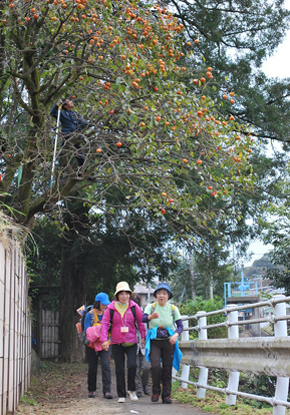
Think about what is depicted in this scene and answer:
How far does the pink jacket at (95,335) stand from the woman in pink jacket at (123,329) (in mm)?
436

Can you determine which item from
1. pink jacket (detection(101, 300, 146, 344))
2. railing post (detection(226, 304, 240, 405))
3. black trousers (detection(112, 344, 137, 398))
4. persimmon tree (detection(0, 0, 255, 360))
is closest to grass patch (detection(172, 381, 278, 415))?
railing post (detection(226, 304, 240, 405))

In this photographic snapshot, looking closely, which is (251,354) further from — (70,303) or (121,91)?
(70,303)

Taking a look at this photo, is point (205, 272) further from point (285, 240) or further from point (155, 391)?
point (155, 391)

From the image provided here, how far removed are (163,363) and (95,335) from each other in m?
1.40

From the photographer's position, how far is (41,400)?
33.3 ft

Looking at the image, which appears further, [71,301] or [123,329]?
[71,301]

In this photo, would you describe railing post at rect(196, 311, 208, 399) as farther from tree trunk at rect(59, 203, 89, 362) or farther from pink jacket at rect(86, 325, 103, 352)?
tree trunk at rect(59, 203, 89, 362)

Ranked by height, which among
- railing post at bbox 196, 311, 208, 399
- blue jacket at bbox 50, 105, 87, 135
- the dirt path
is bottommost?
the dirt path

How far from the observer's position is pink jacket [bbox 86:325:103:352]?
984cm

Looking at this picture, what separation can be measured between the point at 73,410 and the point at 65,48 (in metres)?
6.64

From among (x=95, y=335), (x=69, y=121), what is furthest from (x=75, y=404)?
(x=69, y=121)

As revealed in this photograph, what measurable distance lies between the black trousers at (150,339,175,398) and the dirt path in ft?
0.83

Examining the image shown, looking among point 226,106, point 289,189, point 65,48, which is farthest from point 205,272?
point 65,48

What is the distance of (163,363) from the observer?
894 centimetres
